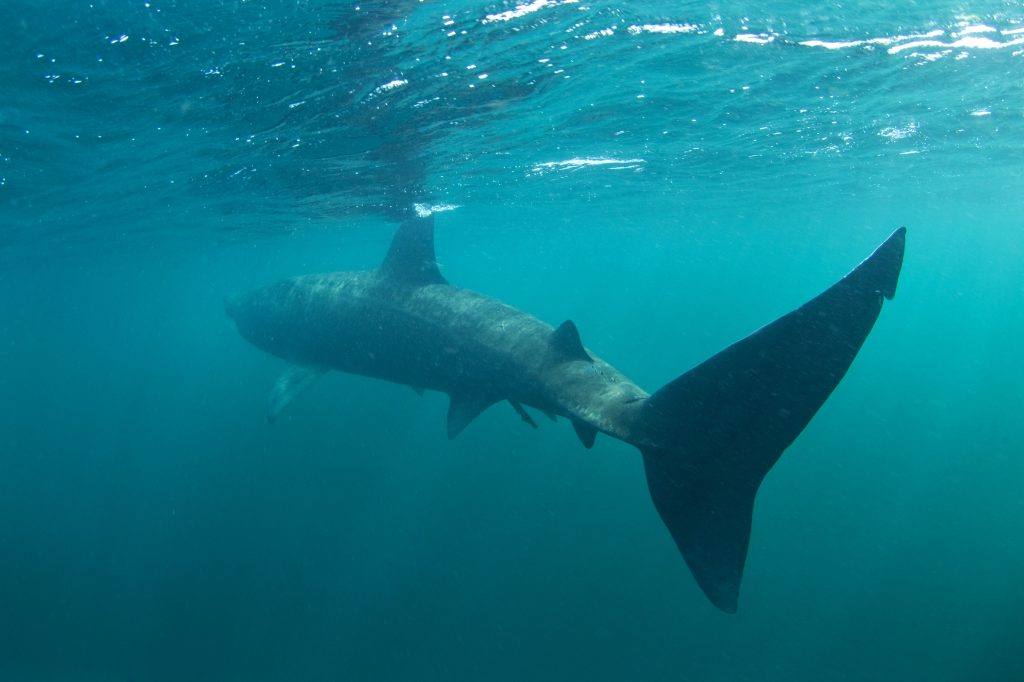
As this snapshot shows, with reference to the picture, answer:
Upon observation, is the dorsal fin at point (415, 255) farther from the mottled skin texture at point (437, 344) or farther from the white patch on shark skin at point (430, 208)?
the white patch on shark skin at point (430, 208)

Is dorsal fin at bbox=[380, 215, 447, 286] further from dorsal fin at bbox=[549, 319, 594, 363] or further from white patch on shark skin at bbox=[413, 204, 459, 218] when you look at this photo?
white patch on shark skin at bbox=[413, 204, 459, 218]

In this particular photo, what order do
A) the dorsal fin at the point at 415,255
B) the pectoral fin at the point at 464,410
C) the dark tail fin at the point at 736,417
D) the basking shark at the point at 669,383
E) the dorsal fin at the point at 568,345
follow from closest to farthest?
the dark tail fin at the point at 736,417
the basking shark at the point at 669,383
the dorsal fin at the point at 568,345
the pectoral fin at the point at 464,410
the dorsal fin at the point at 415,255

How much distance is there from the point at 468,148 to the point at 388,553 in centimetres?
1365

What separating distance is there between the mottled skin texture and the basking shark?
0.03 meters

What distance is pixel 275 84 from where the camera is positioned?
1168 centimetres

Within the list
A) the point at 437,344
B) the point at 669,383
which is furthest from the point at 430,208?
the point at 669,383

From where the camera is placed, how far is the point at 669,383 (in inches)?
215

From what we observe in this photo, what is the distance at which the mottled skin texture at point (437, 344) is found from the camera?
22.3ft

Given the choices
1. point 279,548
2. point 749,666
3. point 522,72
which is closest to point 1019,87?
point 522,72

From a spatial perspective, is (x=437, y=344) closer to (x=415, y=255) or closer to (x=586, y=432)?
(x=415, y=255)

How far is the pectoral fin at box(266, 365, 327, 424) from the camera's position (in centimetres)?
1301

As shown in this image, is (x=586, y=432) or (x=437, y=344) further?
(x=437, y=344)

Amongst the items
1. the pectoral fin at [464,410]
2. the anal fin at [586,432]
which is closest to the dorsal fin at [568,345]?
the anal fin at [586,432]

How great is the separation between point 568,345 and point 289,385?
340 inches
